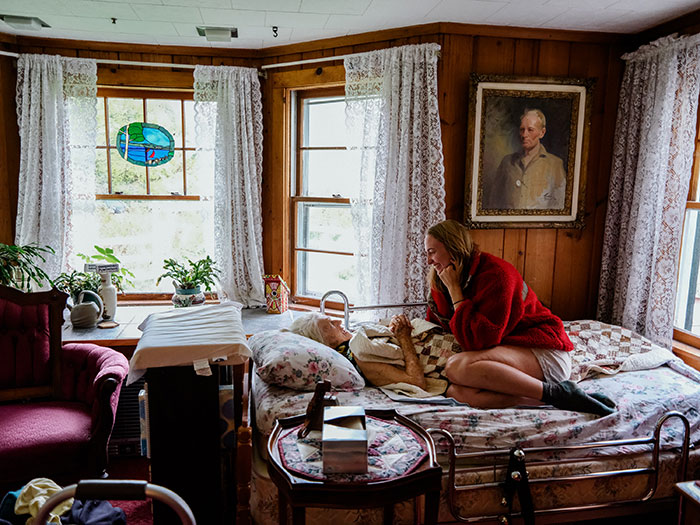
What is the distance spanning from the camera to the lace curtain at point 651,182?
2.98 m

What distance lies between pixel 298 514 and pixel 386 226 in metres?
2.15

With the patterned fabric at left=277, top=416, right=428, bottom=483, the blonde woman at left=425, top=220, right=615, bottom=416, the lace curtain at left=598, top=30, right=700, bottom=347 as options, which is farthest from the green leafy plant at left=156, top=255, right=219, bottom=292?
the lace curtain at left=598, top=30, right=700, bottom=347

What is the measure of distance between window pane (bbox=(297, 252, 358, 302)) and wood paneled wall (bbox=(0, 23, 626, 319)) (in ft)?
0.96

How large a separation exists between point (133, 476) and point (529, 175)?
2.92m

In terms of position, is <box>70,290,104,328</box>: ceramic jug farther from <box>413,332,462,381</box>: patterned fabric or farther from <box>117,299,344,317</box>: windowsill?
<box>413,332,462,381</box>: patterned fabric

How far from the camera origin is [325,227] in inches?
155

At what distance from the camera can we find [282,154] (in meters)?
3.89

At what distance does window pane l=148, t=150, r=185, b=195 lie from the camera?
4.02 metres

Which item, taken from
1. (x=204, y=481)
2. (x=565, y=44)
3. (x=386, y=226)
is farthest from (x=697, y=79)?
(x=204, y=481)

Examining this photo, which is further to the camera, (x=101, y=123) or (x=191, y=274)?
(x=101, y=123)

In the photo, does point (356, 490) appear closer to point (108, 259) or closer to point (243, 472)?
point (243, 472)

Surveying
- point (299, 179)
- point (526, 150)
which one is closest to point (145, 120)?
point (299, 179)

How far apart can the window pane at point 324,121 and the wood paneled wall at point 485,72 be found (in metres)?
0.24

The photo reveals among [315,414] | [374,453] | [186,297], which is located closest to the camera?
[374,453]
